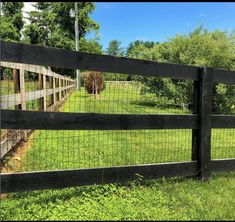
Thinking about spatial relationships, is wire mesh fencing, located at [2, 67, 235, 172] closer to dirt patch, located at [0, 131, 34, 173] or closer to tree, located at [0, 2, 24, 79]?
dirt patch, located at [0, 131, 34, 173]

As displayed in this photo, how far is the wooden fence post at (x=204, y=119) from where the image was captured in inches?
194

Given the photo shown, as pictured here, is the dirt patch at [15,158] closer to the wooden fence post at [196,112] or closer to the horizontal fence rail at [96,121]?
the horizontal fence rail at [96,121]

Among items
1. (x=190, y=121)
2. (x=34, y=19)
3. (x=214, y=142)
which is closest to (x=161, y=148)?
(x=214, y=142)

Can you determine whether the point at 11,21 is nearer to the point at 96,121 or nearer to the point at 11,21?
the point at 11,21

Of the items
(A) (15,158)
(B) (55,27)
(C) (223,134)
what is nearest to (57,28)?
(B) (55,27)

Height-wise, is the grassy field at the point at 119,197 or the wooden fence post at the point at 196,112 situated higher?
the wooden fence post at the point at 196,112

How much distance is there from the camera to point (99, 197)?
12.9 ft

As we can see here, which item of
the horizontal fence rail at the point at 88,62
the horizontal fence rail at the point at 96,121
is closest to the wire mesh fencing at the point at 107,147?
the horizontal fence rail at the point at 88,62

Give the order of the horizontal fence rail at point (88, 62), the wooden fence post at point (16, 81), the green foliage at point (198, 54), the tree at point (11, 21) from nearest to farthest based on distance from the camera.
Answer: the horizontal fence rail at point (88, 62) < the wooden fence post at point (16, 81) < the green foliage at point (198, 54) < the tree at point (11, 21)

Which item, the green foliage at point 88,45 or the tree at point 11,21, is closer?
the green foliage at point 88,45

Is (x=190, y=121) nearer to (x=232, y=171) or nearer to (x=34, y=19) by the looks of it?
(x=232, y=171)

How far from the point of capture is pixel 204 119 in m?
4.94

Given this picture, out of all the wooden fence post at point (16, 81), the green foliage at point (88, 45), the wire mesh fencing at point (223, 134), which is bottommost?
the wire mesh fencing at point (223, 134)

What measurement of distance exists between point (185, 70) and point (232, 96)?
10.1 meters
